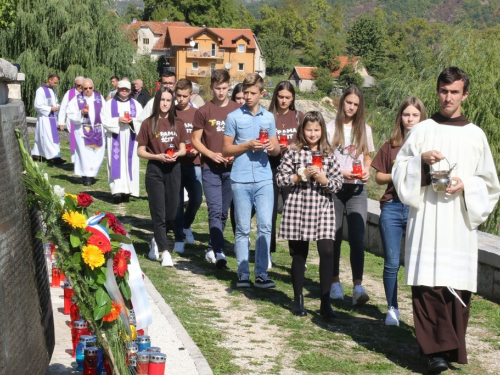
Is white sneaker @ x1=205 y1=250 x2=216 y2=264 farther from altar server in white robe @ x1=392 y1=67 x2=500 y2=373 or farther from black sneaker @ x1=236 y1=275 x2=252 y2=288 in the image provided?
altar server in white robe @ x1=392 y1=67 x2=500 y2=373

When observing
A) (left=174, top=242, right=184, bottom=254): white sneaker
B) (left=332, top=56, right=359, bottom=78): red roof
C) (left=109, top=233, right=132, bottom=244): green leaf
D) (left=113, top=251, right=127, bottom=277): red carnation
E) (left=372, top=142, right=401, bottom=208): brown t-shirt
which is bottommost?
(left=174, top=242, right=184, bottom=254): white sneaker

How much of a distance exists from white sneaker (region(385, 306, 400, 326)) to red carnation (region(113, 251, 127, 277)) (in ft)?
10.7

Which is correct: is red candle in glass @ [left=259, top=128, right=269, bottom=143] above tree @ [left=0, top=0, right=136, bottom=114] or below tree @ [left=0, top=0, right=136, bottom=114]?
below

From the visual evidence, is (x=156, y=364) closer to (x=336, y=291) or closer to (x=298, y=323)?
(x=298, y=323)

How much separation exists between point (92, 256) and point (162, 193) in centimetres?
527

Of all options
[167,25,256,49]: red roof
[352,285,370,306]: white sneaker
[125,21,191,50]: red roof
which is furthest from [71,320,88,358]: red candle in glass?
[125,21,191,50]: red roof

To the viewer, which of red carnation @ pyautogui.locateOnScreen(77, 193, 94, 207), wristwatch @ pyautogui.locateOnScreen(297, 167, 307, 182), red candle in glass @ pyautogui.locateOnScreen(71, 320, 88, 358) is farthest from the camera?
wristwatch @ pyautogui.locateOnScreen(297, 167, 307, 182)

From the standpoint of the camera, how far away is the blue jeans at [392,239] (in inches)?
321

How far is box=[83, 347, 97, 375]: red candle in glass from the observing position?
562cm

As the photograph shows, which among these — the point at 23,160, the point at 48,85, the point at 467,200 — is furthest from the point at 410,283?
the point at 48,85

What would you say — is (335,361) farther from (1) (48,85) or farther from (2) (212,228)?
(1) (48,85)

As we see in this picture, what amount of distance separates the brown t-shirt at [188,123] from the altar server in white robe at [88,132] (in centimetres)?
604

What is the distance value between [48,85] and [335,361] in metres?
14.9

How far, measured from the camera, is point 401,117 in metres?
8.30
